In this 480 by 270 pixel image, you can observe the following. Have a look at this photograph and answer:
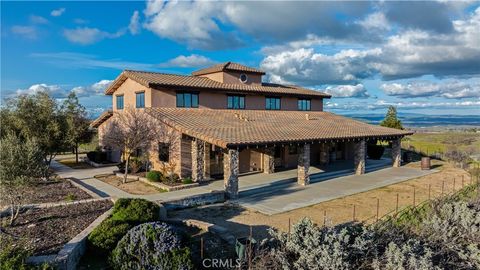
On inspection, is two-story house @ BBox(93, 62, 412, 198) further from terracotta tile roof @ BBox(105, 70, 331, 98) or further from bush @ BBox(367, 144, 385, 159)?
bush @ BBox(367, 144, 385, 159)

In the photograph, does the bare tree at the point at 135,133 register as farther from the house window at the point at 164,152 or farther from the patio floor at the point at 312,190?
the patio floor at the point at 312,190

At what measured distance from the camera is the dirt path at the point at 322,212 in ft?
42.0

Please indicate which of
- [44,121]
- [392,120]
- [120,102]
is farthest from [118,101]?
[392,120]

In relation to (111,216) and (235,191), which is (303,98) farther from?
(111,216)

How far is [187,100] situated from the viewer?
23234 mm

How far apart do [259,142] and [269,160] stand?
6.70 meters

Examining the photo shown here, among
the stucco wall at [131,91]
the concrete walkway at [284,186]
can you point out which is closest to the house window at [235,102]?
the concrete walkway at [284,186]

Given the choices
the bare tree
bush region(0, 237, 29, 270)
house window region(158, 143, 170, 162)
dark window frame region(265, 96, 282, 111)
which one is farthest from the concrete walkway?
bush region(0, 237, 29, 270)

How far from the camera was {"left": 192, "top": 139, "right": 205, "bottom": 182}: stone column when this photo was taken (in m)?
19.4

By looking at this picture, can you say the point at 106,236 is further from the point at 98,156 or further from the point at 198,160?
the point at 98,156

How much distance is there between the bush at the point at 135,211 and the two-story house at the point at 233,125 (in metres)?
5.36

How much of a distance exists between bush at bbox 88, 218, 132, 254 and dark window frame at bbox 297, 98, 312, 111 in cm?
2324

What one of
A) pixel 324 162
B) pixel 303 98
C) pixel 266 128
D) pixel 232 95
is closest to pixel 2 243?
pixel 266 128

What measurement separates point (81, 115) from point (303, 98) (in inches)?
740
